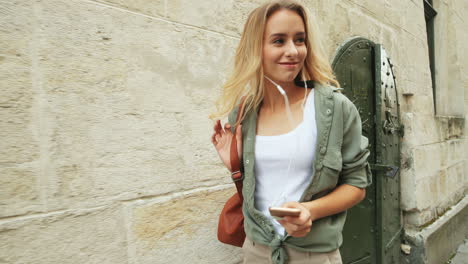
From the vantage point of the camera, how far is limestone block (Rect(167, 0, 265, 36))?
5.43 feet

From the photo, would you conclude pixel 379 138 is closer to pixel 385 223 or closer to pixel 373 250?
pixel 385 223

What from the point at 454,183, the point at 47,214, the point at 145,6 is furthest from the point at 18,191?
the point at 454,183

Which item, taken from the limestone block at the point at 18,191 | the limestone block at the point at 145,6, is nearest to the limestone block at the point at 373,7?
the limestone block at the point at 145,6

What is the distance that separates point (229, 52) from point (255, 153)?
86 cm

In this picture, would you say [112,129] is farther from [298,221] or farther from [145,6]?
[298,221]

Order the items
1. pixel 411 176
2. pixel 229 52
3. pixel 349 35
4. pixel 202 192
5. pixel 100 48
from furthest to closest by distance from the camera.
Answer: pixel 411 176, pixel 349 35, pixel 229 52, pixel 202 192, pixel 100 48

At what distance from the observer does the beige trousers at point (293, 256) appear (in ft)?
3.77

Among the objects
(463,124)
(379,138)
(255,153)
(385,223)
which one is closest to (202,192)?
(255,153)

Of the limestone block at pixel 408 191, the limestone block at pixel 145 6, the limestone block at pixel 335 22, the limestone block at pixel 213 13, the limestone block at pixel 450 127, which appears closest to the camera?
the limestone block at pixel 145 6

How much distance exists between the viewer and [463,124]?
16.2 feet

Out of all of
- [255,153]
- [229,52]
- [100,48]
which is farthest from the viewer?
[229,52]

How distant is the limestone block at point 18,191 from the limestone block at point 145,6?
2.52 ft

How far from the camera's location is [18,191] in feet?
3.94

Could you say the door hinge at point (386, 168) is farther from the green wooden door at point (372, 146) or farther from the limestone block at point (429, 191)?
the limestone block at point (429, 191)
